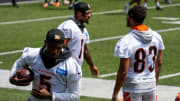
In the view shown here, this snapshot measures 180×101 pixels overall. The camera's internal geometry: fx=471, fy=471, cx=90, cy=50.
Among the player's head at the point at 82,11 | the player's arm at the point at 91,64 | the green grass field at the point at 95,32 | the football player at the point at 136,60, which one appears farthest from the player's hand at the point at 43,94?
the green grass field at the point at 95,32

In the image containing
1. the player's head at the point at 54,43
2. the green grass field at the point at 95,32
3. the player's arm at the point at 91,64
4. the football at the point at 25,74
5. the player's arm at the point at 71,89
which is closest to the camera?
the player's head at the point at 54,43

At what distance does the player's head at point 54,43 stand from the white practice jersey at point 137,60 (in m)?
1.08

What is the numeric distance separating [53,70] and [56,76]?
3.2 inches

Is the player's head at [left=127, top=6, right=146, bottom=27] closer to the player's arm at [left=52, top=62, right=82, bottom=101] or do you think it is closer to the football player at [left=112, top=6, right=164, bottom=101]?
the football player at [left=112, top=6, right=164, bottom=101]

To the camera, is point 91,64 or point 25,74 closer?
point 25,74

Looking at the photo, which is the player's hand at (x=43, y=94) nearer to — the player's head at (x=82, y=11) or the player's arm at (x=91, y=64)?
the player's head at (x=82, y=11)

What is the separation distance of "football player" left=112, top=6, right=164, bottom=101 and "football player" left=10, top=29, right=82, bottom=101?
87 cm

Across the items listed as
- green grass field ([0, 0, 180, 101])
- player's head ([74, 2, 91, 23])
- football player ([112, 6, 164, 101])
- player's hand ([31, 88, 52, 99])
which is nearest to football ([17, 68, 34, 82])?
player's hand ([31, 88, 52, 99])

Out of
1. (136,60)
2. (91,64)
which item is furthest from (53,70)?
(91,64)

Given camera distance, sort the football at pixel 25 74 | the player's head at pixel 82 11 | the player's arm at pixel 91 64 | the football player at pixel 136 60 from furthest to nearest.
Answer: the player's arm at pixel 91 64
the player's head at pixel 82 11
the football player at pixel 136 60
the football at pixel 25 74

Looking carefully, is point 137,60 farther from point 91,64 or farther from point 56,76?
point 91,64

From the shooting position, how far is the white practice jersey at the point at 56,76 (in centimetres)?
545

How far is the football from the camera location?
557 centimetres

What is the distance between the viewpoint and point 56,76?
552cm
